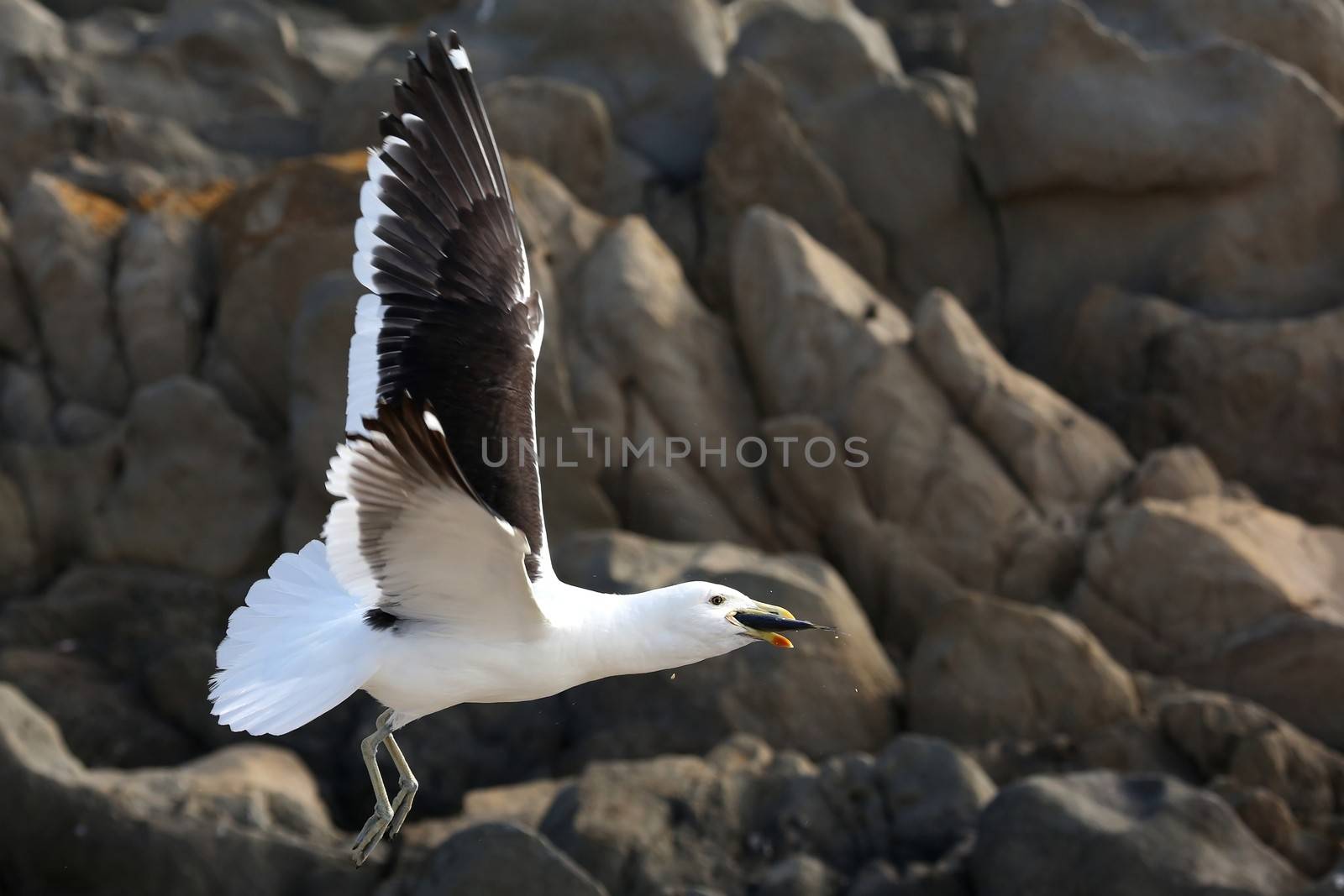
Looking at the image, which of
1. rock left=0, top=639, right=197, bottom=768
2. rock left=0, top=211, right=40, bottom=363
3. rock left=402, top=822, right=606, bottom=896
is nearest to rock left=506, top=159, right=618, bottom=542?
rock left=0, top=639, right=197, bottom=768

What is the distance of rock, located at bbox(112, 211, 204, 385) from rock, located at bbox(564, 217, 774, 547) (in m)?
3.09

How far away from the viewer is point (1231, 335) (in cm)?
1315

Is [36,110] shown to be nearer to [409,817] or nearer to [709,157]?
[709,157]

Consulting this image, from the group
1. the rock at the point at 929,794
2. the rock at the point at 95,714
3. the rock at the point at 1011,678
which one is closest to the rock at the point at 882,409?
the rock at the point at 1011,678

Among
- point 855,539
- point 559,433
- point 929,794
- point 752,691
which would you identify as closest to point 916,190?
point 855,539

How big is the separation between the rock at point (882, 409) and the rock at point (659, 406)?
0.45 m

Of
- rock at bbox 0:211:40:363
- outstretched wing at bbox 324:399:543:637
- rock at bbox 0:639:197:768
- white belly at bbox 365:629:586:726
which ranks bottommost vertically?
rock at bbox 0:639:197:768

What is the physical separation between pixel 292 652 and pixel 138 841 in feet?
14.9

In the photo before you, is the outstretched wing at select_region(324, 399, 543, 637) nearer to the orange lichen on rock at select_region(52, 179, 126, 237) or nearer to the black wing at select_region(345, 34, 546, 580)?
the black wing at select_region(345, 34, 546, 580)

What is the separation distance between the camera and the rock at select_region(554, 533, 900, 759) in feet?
34.0

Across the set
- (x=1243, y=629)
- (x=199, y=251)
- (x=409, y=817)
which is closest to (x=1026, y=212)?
(x=1243, y=629)

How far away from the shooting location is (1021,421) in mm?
12094

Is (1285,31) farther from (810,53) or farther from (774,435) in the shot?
(774,435)

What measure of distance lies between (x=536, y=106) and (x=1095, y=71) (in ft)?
15.1
